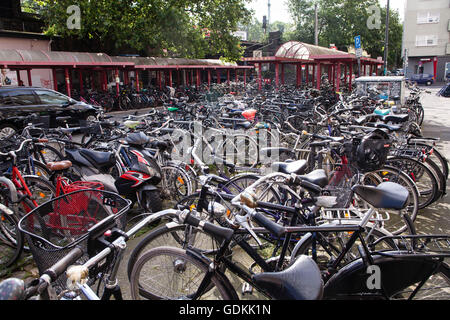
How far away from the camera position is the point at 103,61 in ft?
53.2

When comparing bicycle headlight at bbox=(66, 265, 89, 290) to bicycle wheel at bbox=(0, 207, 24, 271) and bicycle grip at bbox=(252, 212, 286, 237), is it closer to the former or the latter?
bicycle grip at bbox=(252, 212, 286, 237)

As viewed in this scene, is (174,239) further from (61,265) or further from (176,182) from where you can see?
(176,182)

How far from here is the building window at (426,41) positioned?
38.8 meters

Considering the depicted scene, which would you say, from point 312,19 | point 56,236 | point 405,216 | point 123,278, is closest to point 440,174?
point 405,216

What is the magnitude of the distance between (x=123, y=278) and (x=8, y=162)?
209 centimetres

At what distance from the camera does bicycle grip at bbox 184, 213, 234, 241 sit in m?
1.82

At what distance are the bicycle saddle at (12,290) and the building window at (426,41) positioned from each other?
4594cm

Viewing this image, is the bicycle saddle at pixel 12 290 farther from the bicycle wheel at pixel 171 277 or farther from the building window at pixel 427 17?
the building window at pixel 427 17

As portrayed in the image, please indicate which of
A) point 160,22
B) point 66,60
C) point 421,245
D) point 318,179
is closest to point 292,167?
point 318,179

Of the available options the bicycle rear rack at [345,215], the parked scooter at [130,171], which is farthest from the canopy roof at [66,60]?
the bicycle rear rack at [345,215]

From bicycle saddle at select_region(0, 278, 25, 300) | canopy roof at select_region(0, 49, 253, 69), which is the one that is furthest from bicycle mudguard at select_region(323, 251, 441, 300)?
canopy roof at select_region(0, 49, 253, 69)

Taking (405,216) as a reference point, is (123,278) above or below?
below
